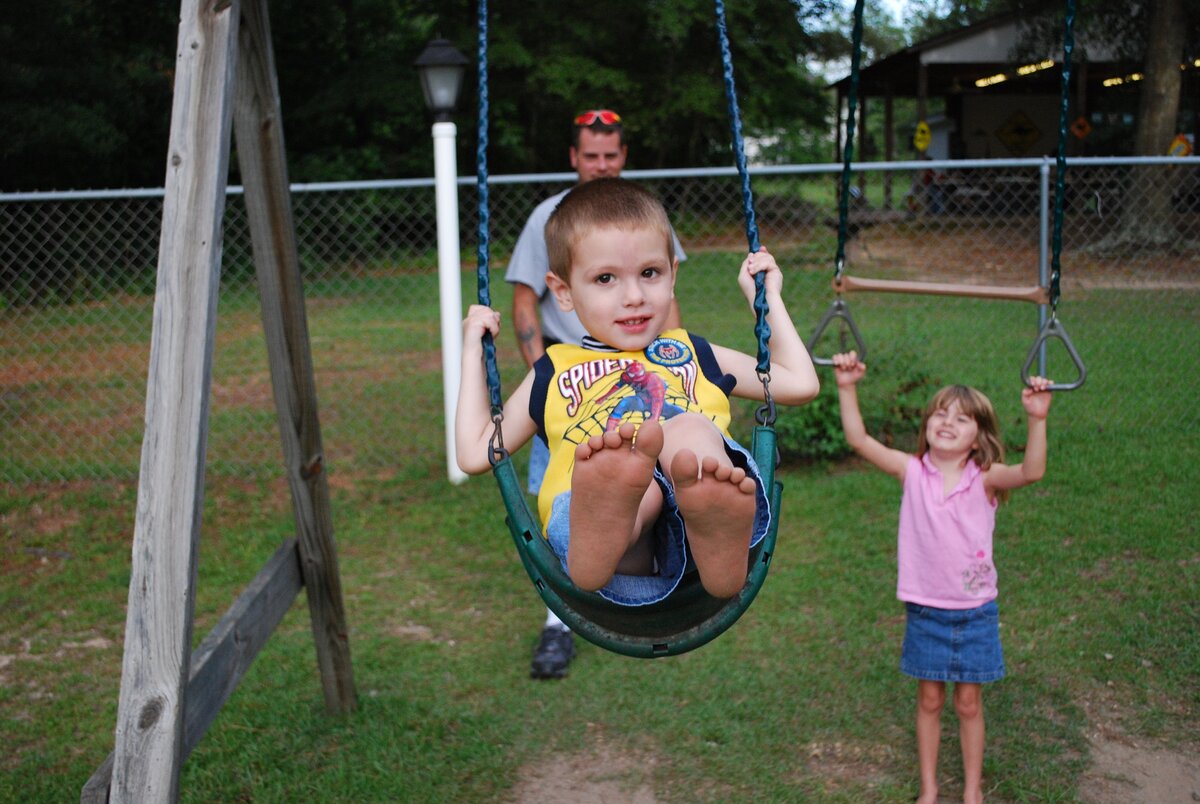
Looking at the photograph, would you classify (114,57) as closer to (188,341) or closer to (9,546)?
(9,546)

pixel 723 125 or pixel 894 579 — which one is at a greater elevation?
pixel 723 125

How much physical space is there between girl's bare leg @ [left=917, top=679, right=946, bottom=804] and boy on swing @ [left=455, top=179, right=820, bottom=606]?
1.09 m

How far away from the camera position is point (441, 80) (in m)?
6.21

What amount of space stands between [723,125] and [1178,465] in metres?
19.1

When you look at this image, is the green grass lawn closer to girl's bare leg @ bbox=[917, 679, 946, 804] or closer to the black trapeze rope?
girl's bare leg @ bbox=[917, 679, 946, 804]

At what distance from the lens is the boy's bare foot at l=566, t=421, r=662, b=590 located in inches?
76.4

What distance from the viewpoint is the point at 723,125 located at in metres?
24.1

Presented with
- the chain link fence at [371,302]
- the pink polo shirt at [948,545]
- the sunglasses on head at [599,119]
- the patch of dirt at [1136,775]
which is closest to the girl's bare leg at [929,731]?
the pink polo shirt at [948,545]

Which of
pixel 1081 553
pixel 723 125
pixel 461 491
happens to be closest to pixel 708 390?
pixel 1081 553

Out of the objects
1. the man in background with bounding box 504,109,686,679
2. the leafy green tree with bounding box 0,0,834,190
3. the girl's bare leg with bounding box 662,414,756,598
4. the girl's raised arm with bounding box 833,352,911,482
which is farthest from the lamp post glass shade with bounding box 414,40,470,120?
the leafy green tree with bounding box 0,0,834,190

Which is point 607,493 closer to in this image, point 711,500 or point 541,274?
point 711,500

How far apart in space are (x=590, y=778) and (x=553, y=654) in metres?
0.76

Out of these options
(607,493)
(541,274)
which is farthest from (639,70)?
(607,493)

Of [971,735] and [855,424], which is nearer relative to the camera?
[971,735]
